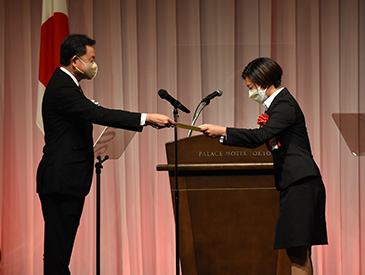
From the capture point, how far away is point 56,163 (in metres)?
2.62

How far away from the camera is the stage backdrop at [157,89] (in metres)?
4.41

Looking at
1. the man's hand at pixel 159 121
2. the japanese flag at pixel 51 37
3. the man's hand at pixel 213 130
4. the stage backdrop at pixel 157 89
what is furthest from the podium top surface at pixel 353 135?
the japanese flag at pixel 51 37

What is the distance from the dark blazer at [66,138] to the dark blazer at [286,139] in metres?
0.78

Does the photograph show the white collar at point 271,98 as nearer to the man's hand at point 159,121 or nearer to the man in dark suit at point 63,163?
the man's hand at point 159,121

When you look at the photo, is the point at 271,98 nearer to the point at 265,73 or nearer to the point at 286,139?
the point at 265,73

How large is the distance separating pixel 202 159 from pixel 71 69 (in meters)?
0.94

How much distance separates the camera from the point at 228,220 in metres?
3.09

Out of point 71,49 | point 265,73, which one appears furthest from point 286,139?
point 71,49

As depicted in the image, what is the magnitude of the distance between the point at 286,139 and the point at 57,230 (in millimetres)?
1250

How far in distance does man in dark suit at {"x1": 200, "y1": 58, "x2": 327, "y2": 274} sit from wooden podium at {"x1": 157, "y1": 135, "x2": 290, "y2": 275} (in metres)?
0.50

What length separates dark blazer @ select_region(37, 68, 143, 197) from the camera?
2623mm

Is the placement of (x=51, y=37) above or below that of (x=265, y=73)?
above

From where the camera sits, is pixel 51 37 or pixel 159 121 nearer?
pixel 159 121

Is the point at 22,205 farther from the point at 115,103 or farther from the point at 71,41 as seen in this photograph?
the point at 71,41
